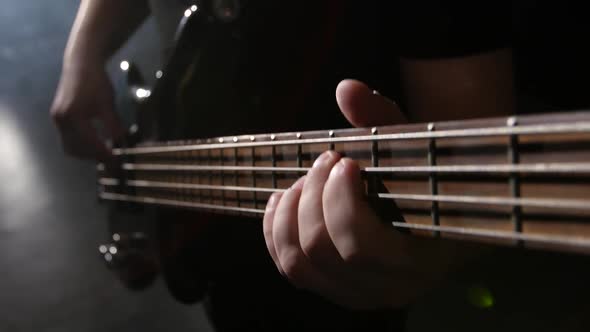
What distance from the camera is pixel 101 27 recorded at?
Answer: 0.86 m

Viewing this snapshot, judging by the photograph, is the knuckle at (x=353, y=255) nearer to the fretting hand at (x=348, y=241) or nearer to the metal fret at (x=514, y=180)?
the fretting hand at (x=348, y=241)

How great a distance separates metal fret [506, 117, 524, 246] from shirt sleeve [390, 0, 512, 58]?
258mm

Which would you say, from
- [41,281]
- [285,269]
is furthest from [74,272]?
[285,269]

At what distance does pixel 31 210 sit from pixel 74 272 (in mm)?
165

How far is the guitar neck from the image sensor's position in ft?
0.84

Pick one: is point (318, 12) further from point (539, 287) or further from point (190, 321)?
point (190, 321)

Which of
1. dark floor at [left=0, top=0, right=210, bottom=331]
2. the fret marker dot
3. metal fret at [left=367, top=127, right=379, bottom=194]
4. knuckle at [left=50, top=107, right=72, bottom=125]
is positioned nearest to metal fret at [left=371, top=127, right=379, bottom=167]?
metal fret at [left=367, top=127, right=379, bottom=194]

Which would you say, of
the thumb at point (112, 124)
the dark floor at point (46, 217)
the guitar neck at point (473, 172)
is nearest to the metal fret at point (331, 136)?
the guitar neck at point (473, 172)

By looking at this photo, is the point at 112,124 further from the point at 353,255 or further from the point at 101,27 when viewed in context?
the point at 353,255

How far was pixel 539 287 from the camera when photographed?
0.53 metres

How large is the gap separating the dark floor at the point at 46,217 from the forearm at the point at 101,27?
0.02m

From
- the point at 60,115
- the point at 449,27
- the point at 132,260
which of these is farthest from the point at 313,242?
the point at 60,115

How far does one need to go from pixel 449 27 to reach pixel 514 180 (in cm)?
29

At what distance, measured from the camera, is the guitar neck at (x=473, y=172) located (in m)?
0.26
